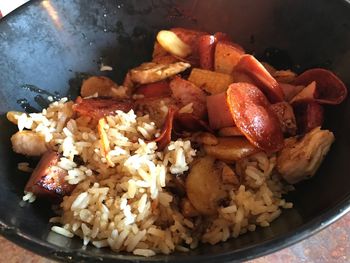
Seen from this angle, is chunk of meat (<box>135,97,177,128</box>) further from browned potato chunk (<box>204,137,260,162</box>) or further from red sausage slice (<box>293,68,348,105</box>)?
red sausage slice (<box>293,68,348,105</box>)

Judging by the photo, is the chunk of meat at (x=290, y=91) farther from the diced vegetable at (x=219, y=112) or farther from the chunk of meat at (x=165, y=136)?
the chunk of meat at (x=165, y=136)

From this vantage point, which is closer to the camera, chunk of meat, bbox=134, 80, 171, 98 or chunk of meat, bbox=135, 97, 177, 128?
chunk of meat, bbox=135, 97, 177, 128

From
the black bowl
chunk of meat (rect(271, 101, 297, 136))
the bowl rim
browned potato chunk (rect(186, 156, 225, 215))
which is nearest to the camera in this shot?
the bowl rim

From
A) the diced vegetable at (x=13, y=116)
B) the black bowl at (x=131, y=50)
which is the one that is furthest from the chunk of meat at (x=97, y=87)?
the diced vegetable at (x=13, y=116)

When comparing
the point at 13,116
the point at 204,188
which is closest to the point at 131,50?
the point at 13,116

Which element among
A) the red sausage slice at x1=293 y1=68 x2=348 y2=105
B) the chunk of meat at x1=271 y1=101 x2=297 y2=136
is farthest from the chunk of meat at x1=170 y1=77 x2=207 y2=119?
the red sausage slice at x1=293 y1=68 x2=348 y2=105

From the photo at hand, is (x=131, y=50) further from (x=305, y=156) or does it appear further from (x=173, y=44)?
(x=305, y=156)
